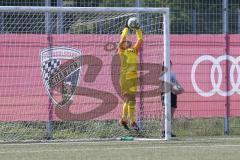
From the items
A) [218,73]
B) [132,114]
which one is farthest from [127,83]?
[218,73]

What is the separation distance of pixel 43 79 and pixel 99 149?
339cm

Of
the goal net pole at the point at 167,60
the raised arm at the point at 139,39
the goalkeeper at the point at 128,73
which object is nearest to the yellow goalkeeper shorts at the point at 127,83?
the goalkeeper at the point at 128,73

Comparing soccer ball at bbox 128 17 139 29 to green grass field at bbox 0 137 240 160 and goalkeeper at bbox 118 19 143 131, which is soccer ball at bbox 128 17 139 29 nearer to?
goalkeeper at bbox 118 19 143 131

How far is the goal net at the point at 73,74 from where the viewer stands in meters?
15.0

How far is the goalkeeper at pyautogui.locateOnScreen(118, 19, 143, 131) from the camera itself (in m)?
14.8

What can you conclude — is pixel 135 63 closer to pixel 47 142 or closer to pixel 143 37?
pixel 143 37

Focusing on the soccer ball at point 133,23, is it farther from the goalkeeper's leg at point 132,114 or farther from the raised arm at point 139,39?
the goalkeeper's leg at point 132,114

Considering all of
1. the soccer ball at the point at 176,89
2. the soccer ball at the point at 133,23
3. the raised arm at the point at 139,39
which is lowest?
the soccer ball at the point at 176,89

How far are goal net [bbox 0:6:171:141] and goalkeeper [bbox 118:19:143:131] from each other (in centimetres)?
37

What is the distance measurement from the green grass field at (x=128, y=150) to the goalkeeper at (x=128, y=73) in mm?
1182

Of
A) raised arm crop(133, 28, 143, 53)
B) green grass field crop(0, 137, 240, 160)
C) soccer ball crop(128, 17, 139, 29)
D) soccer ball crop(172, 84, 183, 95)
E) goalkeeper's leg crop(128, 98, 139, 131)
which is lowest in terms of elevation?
green grass field crop(0, 137, 240, 160)

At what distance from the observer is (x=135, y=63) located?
49.5 ft

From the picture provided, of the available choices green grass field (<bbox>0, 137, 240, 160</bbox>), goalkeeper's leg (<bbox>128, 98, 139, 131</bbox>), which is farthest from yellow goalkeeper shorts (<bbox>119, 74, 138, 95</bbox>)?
green grass field (<bbox>0, 137, 240, 160</bbox>)

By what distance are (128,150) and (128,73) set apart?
10.6 ft
